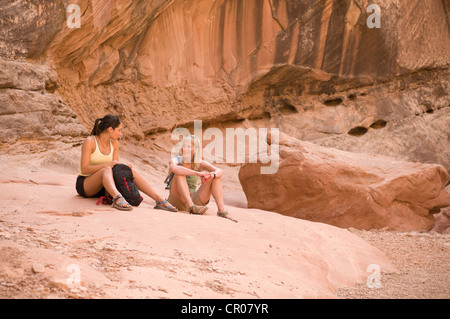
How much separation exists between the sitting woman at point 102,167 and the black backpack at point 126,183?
3.1 inches

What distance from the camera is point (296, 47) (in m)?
12.1

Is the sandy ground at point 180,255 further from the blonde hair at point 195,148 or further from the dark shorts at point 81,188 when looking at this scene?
the blonde hair at point 195,148

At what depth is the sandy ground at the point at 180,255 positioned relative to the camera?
8.89 ft

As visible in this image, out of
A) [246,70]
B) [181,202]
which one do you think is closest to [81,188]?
[181,202]

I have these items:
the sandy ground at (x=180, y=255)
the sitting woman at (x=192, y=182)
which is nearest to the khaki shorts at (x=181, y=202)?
the sitting woman at (x=192, y=182)

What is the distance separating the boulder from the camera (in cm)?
679

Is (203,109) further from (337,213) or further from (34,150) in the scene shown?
(337,213)

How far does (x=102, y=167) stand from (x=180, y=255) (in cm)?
152

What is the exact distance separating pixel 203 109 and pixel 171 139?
110 centimetres

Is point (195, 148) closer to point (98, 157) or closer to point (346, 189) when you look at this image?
point (98, 157)

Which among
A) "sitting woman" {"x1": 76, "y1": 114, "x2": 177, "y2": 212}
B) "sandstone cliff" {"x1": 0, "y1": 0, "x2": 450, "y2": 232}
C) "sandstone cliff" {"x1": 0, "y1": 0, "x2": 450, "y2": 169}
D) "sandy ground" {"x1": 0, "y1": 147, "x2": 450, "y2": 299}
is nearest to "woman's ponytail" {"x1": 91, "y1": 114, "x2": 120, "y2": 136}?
"sitting woman" {"x1": 76, "y1": 114, "x2": 177, "y2": 212}

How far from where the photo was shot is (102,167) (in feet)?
15.3

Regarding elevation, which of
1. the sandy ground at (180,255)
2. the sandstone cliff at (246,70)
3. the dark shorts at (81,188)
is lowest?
the sandy ground at (180,255)

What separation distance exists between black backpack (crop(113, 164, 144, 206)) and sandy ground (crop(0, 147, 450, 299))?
33 cm
